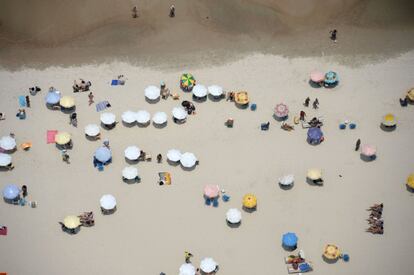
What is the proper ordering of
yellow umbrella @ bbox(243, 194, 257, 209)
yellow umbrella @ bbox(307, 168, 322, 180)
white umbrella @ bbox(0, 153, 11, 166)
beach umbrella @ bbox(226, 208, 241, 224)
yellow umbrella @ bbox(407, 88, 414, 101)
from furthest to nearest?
yellow umbrella @ bbox(407, 88, 414, 101) → white umbrella @ bbox(0, 153, 11, 166) → yellow umbrella @ bbox(307, 168, 322, 180) → yellow umbrella @ bbox(243, 194, 257, 209) → beach umbrella @ bbox(226, 208, 241, 224)

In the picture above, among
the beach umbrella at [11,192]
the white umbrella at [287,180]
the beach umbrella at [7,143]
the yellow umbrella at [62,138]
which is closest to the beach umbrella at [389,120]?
the white umbrella at [287,180]

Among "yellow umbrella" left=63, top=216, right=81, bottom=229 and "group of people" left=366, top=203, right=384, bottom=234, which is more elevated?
"yellow umbrella" left=63, top=216, right=81, bottom=229

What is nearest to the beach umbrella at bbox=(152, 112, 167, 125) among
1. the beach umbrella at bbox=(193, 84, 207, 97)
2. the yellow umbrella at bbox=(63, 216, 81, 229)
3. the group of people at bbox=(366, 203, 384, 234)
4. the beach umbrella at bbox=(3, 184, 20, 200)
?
the beach umbrella at bbox=(193, 84, 207, 97)

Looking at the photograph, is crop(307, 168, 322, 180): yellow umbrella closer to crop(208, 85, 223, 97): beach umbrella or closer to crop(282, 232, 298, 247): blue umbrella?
crop(282, 232, 298, 247): blue umbrella

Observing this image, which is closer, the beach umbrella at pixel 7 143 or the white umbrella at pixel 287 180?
the white umbrella at pixel 287 180

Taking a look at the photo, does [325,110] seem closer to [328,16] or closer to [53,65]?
[328,16]

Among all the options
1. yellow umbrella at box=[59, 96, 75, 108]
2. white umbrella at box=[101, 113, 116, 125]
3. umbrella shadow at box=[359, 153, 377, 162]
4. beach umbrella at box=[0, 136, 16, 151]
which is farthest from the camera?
yellow umbrella at box=[59, 96, 75, 108]

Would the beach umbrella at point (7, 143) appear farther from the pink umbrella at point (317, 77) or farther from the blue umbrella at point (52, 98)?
the pink umbrella at point (317, 77)
